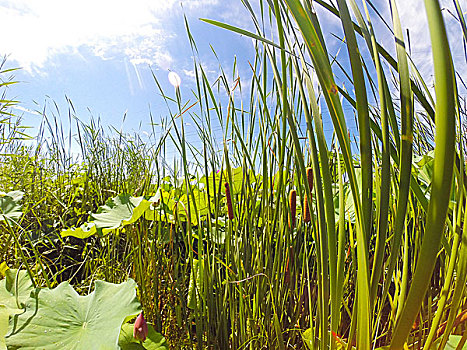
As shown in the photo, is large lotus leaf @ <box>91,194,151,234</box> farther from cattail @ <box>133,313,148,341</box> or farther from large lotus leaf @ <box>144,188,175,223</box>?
cattail @ <box>133,313,148,341</box>

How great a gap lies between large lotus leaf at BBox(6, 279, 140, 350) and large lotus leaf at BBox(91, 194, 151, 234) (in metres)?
0.24

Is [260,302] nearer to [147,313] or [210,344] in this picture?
[210,344]

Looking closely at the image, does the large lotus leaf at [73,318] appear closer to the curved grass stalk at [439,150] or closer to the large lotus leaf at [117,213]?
the large lotus leaf at [117,213]

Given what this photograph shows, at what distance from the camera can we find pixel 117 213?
1.08m

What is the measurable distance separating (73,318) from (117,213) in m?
0.44

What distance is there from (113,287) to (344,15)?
2.27ft

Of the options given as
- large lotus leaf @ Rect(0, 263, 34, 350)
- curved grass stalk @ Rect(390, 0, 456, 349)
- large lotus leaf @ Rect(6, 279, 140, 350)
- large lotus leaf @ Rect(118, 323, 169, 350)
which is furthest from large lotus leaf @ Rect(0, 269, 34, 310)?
curved grass stalk @ Rect(390, 0, 456, 349)

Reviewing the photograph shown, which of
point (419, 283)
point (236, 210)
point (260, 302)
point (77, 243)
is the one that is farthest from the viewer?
point (77, 243)

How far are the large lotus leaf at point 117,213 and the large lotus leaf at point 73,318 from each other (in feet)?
0.79

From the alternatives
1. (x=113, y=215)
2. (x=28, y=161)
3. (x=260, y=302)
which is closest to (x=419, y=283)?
(x=260, y=302)

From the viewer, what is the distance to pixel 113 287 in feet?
2.36

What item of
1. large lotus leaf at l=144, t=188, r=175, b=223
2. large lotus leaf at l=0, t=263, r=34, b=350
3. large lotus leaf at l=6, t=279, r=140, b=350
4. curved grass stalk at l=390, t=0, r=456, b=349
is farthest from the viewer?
large lotus leaf at l=144, t=188, r=175, b=223

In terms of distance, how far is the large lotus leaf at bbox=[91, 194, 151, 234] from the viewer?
943mm

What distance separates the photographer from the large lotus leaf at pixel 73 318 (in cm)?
61
